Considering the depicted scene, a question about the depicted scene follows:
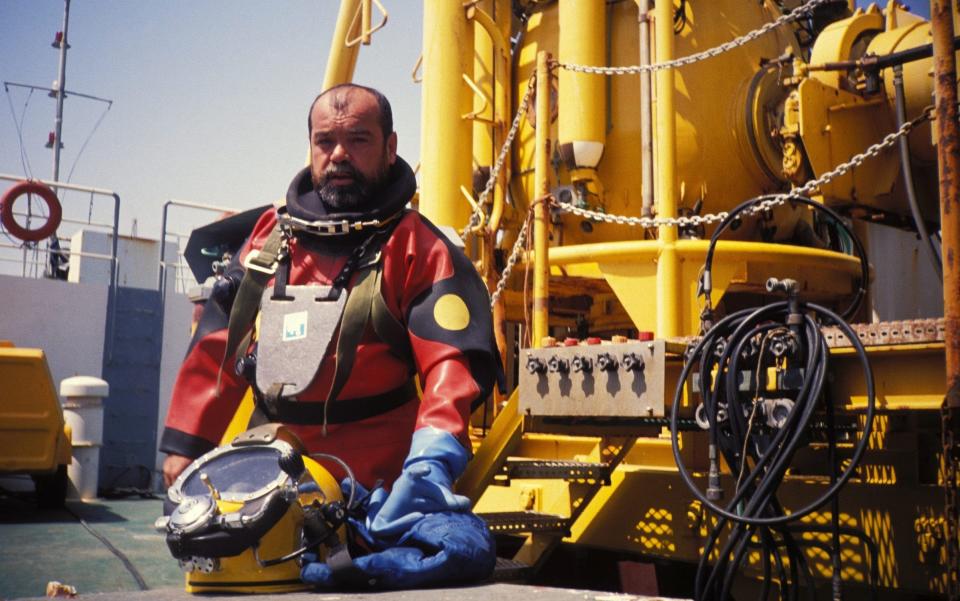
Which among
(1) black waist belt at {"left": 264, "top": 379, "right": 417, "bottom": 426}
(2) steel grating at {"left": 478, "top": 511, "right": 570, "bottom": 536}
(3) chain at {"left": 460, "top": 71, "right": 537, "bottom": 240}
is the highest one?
(3) chain at {"left": 460, "top": 71, "right": 537, "bottom": 240}

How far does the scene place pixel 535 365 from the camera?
391 cm

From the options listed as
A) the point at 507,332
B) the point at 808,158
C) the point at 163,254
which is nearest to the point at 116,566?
the point at 507,332

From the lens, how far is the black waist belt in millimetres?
2963

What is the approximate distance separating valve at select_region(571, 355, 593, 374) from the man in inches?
29.1

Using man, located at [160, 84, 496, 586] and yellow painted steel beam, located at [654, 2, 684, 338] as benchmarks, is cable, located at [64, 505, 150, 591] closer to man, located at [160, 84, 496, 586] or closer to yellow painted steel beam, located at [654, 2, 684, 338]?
man, located at [160, 84, 496, 586]

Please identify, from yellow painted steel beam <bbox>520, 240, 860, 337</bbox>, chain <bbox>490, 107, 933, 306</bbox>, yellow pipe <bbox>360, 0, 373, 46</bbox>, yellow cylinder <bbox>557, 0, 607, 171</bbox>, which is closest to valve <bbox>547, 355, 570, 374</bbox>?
chain <bbox>490, 107, 933, 306</bbox>

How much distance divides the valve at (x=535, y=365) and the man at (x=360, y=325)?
2.83 feet

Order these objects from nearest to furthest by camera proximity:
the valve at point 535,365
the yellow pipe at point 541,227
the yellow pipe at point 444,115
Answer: the valve at point 535,365
the yellow pipe at point 541,227
the yellow pipe at point 444,115

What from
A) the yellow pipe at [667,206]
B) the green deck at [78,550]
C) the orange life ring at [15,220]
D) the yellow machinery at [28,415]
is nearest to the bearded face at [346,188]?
the yellow pipe at [667,206]

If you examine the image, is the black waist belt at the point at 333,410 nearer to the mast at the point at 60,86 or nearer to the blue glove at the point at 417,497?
the blue glove at the point at 417,497

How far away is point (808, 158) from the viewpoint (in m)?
5.05

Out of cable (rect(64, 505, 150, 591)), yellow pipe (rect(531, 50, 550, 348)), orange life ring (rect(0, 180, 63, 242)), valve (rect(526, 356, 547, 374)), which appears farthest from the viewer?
orange life ring (rect(0, 180, 63, 242))

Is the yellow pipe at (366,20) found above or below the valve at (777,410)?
above

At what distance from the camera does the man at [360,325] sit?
2922mm
